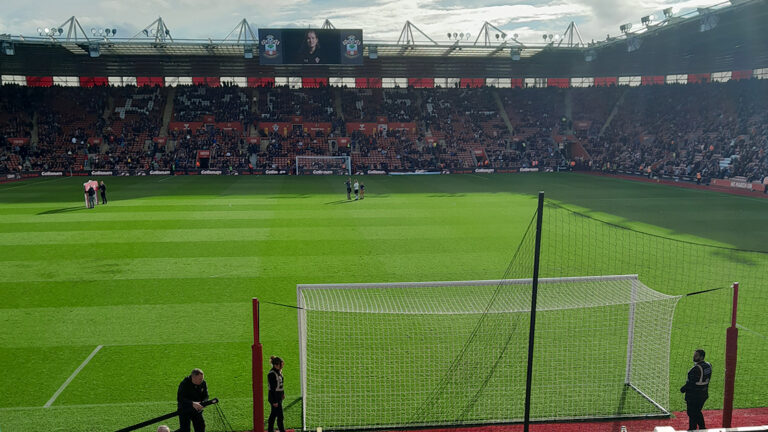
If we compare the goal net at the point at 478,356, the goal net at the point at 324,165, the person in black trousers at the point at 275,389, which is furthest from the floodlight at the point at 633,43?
the person in black trousers at the point at 275,389

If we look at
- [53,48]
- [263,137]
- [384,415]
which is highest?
[53,48]

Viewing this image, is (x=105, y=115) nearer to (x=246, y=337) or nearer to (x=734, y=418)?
(x=246, y=337)

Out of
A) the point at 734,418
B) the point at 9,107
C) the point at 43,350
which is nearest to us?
the point at 734,418

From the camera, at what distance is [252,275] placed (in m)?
15.3

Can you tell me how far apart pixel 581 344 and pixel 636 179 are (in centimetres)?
3643

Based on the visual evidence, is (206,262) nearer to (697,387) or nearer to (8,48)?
(697,387)

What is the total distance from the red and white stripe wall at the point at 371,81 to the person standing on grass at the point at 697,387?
58.1m

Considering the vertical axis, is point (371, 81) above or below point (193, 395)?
above

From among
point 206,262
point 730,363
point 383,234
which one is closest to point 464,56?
point 383,234

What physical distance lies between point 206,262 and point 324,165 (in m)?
35.0

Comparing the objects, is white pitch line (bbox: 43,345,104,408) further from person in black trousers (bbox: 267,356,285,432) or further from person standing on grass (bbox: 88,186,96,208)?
person standing on grass (bbox: 88,186,96,208)

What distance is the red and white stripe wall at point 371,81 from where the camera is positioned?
57.7 meters

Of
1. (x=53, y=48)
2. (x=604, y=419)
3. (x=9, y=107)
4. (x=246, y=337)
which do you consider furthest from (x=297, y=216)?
(x=9, y=107)

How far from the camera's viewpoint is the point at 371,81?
208 ft
